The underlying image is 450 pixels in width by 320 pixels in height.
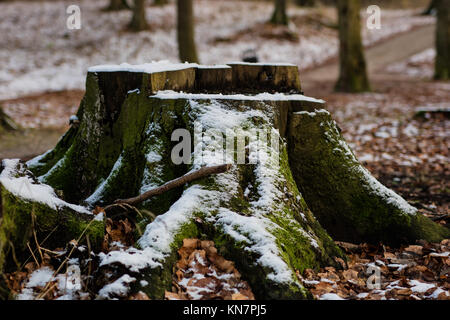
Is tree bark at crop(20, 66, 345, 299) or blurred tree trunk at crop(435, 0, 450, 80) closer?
tree bark at crop(20, 66, 345, 299)

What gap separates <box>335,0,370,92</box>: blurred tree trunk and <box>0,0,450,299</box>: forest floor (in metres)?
0.59

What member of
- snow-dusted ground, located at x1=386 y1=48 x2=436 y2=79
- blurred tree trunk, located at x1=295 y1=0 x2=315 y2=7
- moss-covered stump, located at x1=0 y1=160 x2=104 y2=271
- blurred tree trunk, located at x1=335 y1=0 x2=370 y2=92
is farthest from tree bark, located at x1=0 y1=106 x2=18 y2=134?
blurred tree trunk, located at x1=295 y1=0 x2=315 y2=7

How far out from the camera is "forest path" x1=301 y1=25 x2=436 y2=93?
16831mm

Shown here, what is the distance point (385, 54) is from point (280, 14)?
6.03m

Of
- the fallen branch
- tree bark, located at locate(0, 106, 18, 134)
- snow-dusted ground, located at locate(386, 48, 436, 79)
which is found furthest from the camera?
snow-dusted ground, located at locate(386, 48, 436, 79)

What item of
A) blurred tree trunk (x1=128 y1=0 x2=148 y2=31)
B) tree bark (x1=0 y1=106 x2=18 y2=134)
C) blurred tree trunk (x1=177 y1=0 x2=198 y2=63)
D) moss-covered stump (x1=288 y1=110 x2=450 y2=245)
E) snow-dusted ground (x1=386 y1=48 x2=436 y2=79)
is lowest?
moss-covered stump (x1=288 y1=110 x2=450 y2=245)

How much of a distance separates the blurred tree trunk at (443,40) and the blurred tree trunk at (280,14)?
9.32m

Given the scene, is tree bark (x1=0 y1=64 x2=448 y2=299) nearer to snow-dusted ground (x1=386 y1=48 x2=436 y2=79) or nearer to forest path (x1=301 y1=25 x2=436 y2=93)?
forest path (x1=301 y1=25 x2=436 y2=93)

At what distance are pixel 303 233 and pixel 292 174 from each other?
0.85 meters

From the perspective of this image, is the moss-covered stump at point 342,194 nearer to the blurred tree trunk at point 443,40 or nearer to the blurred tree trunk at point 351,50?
the blurred tree trunk at point 351,50

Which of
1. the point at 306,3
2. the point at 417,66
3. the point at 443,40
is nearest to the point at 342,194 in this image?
the point at 443,40

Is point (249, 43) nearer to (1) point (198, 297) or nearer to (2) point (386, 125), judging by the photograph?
(2) point (386, 125)

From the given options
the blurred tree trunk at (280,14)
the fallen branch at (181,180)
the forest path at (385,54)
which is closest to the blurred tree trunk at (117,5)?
the blurred tree trunk at (280,14)
